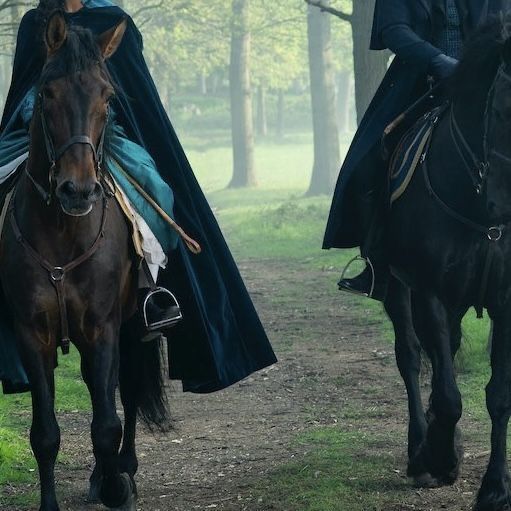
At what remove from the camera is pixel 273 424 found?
920 cm

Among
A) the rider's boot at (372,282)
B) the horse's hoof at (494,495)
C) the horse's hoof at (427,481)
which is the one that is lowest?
the horse's hoof at (427,481)

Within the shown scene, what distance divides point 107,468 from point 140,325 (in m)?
0.91

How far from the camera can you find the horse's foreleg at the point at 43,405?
20.3ft

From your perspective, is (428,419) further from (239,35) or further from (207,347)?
(239,35)

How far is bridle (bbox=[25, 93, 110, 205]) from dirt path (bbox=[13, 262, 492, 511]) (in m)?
1.92

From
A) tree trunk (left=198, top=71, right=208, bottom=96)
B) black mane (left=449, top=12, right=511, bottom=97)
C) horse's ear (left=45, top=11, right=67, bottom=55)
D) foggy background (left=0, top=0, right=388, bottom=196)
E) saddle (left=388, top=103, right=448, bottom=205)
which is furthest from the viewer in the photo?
tree trunk (left=198, top=71, right=208, bottom=96)

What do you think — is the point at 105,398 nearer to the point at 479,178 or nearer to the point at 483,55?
the point at 479,178

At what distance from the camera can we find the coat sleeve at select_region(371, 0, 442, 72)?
7.14m

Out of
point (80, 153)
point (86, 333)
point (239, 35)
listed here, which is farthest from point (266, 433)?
point (239, 35)

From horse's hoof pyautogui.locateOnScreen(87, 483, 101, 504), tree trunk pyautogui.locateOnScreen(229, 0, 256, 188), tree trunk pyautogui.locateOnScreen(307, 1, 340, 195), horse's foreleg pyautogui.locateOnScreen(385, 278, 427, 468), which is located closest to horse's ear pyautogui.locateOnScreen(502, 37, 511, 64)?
horse's foreleg pyautogui.locateOnScreen(385, 278, 427, 468)

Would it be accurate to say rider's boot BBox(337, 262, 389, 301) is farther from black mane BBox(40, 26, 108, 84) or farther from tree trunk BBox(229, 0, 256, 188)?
tree trunk BBox(229, 0, 256, 188)

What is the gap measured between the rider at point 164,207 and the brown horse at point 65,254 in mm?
446

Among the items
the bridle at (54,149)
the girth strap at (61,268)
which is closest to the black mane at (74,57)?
the bridle at (54,149)

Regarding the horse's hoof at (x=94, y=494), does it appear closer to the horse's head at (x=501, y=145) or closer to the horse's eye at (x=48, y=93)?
the horse's eye at (x=48, y=93)
